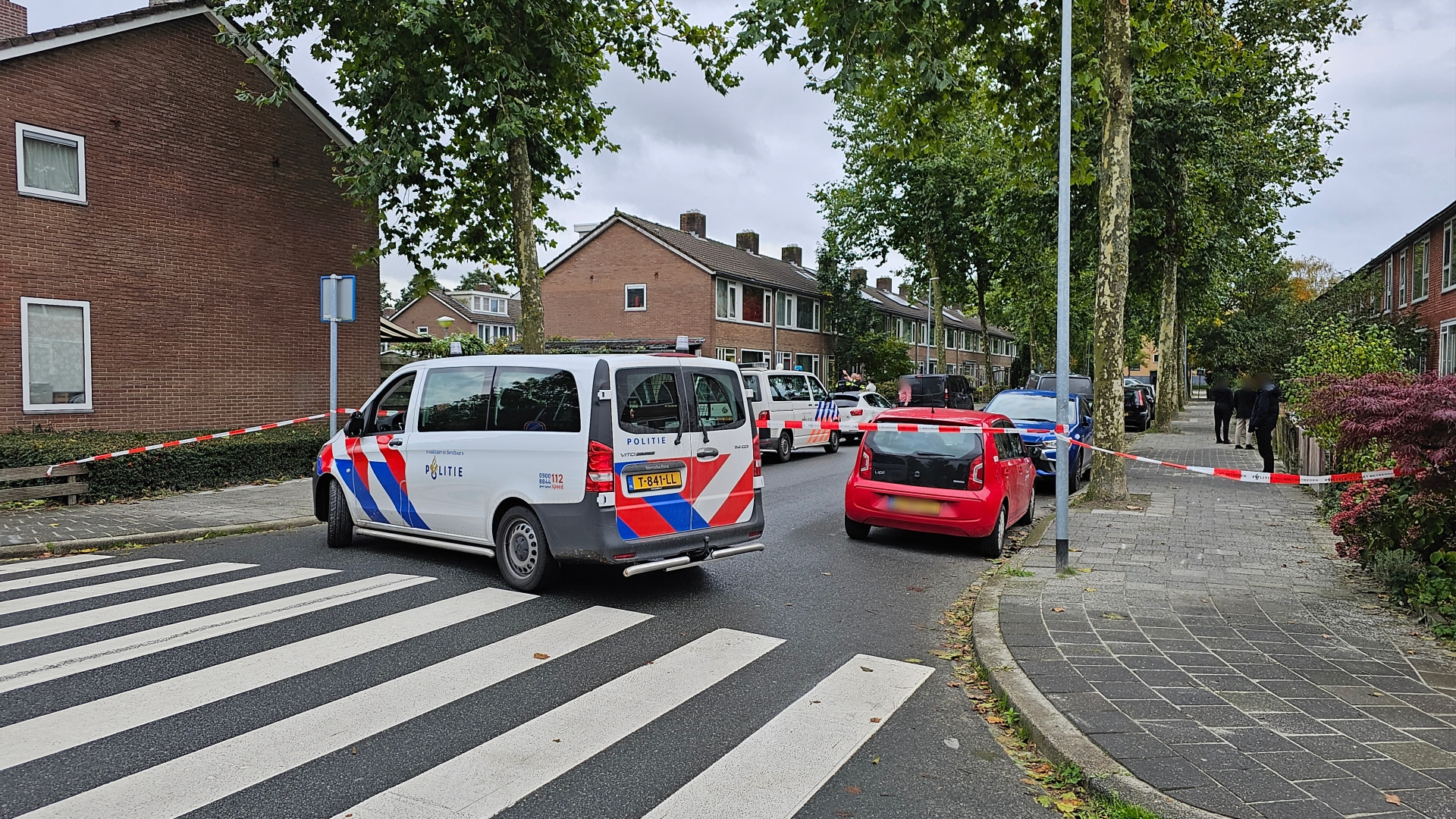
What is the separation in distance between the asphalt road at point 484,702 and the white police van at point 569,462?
404mm

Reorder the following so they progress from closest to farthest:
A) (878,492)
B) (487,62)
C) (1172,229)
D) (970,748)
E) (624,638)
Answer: (970,748), (624,638), (878,492), (487,62), (1172,229)

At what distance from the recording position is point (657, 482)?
7.04 metres

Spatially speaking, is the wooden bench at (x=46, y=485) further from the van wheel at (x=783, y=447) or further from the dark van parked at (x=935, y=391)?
the dark van parked at (x=935, y=391)

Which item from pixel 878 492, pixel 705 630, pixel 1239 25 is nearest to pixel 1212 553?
pixel 878 492

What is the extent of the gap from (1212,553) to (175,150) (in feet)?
54.0

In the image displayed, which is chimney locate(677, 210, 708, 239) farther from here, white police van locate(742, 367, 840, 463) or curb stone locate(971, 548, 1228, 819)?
curb stone locate(971, 548, 1228, 819)

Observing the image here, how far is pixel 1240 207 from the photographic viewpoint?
24844 mm

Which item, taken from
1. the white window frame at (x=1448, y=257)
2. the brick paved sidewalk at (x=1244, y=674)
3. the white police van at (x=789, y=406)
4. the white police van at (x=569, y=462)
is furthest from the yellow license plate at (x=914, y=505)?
the white window frame at (x=1448, y=257)

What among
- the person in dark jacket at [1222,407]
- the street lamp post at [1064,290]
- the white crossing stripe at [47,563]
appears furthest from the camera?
the person in dark jacket at [1222,407]

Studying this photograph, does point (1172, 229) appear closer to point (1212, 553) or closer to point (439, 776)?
point (1212, 553)

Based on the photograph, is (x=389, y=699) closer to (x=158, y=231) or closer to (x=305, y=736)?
(x=305, y=736)

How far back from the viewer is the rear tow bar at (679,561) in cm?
673

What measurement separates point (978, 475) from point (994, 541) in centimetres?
70

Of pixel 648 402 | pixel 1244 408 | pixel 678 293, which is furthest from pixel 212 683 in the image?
pixel 678 293
